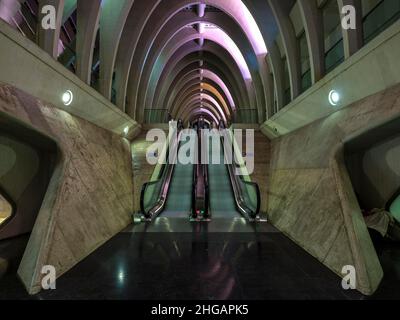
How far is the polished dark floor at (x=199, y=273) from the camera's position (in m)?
3.28

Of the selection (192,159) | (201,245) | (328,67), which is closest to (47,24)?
(201,245)

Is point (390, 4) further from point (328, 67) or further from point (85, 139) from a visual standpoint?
point (85, 139)

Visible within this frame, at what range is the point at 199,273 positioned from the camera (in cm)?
391

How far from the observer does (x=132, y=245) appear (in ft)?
17.8

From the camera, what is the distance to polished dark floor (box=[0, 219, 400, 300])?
3.28 m

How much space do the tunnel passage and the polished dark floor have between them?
53 cm

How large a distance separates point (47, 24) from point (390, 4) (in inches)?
256

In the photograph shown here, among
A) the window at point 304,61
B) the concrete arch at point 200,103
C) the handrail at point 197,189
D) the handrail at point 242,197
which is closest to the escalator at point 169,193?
the handrail at point 197,189

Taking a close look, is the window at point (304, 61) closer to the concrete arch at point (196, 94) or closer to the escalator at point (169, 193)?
the escalator at point (169, 193)

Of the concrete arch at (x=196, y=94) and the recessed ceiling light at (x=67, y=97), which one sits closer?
the recessed ceiling light at (x=67, y=97)

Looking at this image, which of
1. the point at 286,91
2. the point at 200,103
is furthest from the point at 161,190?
the point at 200,103

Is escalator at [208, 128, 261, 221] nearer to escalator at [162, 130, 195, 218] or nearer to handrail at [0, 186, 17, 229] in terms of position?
escalator at [162, 130, 195, 218]

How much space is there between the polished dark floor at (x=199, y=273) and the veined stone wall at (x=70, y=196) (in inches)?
10.8

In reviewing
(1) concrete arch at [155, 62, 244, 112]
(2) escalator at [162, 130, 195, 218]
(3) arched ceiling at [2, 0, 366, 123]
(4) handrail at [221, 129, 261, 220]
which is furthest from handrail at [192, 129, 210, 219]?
(1) concrete arch at [155, 62, 244, 112]
